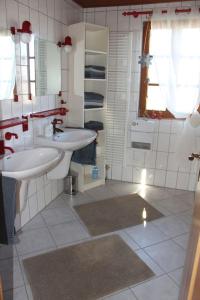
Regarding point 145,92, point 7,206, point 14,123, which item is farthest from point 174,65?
point 7,206

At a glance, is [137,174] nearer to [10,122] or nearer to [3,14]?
[10,122]

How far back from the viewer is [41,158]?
1995mm

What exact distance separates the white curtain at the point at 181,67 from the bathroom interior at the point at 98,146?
0.01 metres

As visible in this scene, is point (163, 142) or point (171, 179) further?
point (171, 179)

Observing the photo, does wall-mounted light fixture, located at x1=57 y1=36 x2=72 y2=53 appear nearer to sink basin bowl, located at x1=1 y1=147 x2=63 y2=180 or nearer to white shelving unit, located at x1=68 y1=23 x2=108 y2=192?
white shelving unit, located at x1=68 y1=23 x2=108 y2=192

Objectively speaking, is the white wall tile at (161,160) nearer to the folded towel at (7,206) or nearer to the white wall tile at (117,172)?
the white wall tile at (117,172)

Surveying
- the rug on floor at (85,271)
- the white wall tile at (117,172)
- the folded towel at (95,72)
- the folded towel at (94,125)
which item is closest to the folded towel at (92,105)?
the folded towel at (94,125)

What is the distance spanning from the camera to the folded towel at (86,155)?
293 cm

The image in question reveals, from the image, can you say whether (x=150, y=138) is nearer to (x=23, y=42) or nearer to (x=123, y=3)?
(x=123, y=3)

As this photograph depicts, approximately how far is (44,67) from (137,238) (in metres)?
1.84

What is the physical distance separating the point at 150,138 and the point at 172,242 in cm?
134

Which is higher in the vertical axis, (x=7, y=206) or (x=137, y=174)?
(x=7, y=206)

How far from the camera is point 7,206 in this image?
1667 mm

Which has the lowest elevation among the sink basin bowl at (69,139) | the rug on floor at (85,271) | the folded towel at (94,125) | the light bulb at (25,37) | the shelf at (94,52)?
the rug on floor at (85,271)
